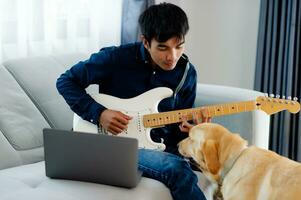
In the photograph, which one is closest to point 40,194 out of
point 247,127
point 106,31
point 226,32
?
point 247,127

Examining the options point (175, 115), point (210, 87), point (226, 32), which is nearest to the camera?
point (175, 115)

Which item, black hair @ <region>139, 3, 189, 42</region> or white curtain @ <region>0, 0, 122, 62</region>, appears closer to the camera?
black hair @ <region>139, 3, 189, 42</region>

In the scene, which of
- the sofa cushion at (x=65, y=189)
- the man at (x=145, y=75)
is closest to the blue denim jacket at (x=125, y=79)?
the man at (x=145, y=75)

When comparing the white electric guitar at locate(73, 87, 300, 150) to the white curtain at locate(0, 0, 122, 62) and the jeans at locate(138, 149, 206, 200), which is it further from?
the white curtain at locate(0, 0, 122, 62)

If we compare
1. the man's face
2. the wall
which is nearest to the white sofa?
the man's face

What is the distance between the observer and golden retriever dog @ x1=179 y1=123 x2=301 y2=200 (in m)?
1.35

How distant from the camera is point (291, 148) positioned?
2.76m

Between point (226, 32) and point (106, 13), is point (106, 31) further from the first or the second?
point (226, 32)

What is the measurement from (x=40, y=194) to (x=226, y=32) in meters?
1.96

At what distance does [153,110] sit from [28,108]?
546 millimetres

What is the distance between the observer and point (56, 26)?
2.41 meters

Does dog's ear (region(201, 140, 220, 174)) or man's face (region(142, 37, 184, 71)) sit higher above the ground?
man's face (region(142, 37, 184, 71))

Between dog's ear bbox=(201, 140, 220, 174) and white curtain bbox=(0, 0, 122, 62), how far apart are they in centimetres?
119

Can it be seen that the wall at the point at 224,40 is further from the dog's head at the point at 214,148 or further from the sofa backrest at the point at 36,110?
the dog's head at the point at 214,148
